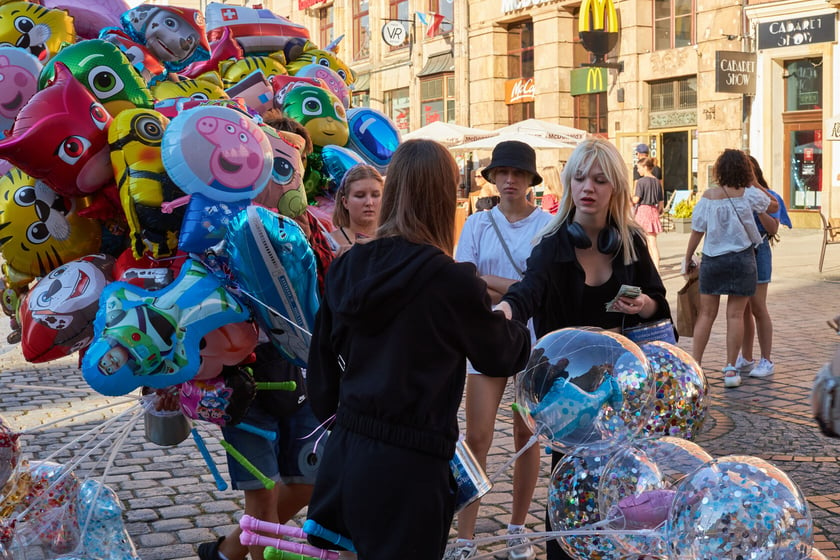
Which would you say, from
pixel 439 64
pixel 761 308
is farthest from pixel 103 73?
pixel 439 64

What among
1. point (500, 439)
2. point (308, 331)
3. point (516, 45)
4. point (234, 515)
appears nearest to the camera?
point (308, 331)

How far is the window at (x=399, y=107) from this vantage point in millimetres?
33062

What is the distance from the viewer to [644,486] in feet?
9.72

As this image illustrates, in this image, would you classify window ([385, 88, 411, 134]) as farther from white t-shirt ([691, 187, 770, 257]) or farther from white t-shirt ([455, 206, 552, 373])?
white t-shirt ([455, 206, 552, 373])

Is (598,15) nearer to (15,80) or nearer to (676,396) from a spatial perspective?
(15,80)

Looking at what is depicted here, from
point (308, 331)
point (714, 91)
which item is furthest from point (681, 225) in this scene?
point (308, 331)

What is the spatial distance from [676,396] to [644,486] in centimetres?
44

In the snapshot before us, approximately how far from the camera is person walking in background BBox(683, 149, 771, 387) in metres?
7.84

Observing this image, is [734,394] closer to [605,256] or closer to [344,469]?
[605,256]

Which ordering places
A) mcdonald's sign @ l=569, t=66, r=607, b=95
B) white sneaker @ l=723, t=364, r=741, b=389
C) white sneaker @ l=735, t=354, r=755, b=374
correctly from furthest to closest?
mcdonald's sign @ l=569, t=66, r=607, b=95 → white sneaker @ l=735, t=354, r=755, b=374 → white sneaker @ l=723, t=364, r=741, b=389

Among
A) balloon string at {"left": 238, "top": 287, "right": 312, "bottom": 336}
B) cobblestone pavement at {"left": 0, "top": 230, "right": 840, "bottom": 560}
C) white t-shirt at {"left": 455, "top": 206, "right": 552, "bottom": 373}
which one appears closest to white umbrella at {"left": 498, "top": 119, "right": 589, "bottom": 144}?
cobblestone pavement at {"left": 0, "top": 230, "right": 840, "bottom": 560}

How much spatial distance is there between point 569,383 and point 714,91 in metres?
20.1

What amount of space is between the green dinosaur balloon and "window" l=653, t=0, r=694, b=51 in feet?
68.6

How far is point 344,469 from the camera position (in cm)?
267
